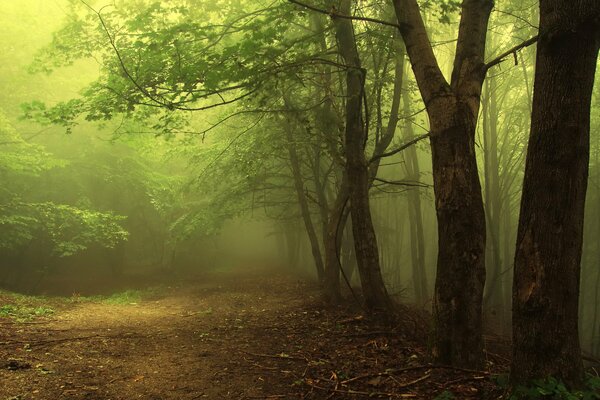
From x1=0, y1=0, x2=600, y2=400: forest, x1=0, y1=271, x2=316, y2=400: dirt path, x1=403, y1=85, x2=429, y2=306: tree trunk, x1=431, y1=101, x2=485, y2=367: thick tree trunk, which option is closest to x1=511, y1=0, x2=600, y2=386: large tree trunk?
x1=0, y1=0, x2=600, y2=400: forest

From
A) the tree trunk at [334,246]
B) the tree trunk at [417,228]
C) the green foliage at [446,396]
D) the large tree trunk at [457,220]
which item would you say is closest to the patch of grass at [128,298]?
the tree trunk at [334,246]

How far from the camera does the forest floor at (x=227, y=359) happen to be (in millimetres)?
4535

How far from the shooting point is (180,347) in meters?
6.84

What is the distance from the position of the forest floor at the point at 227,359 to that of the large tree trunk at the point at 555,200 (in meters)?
0.73

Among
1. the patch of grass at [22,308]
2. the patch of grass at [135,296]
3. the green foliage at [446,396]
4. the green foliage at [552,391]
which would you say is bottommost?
the patch of grass at [135,296]

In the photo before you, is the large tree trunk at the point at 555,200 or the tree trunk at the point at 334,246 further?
the tree trunk at the point at 334,246

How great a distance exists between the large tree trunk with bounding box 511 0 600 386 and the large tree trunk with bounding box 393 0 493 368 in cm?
129

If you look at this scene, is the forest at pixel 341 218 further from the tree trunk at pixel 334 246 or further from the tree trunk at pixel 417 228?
the tree trunk at pixel 417 228

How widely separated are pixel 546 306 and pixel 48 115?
25.4 feet

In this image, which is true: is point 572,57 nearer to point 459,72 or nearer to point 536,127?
point 536,127

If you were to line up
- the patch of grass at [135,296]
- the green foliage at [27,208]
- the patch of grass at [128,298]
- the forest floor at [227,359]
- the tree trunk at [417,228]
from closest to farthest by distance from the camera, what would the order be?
the forest floor at [227,359], the green foliage at [27,208], the patch of grass at [128,298], the patch of grass at [135,296], the tree trunk at [417,228]

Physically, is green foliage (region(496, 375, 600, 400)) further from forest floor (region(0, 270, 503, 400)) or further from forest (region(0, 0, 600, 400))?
forest floor (region(0, 270, 503, 400))

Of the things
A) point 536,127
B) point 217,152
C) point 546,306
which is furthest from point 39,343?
point 217,152

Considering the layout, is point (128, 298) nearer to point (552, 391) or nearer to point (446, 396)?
point (446, 396)
